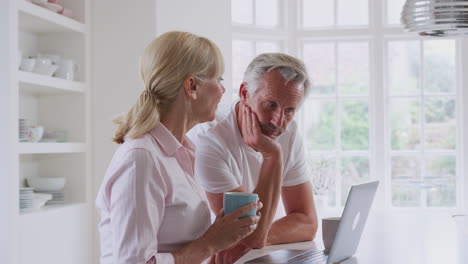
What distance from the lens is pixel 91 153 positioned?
444 cm

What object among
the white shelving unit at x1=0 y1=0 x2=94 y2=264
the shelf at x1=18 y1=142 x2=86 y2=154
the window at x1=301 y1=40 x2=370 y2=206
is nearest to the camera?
the white shelving unit at x1=0 y1=0 x2=94 y2=264

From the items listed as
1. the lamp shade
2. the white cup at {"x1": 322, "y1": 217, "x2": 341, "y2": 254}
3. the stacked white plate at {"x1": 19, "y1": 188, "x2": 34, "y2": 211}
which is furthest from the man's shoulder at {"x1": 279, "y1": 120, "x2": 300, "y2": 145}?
the stacked white plate at {"x1": 19, "y1": 188, "x2": 34, "y2": 211}

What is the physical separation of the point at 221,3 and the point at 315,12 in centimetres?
139

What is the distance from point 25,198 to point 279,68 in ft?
7.23

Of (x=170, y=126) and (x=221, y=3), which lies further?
(x=221, y=3)

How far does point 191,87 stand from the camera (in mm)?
1688

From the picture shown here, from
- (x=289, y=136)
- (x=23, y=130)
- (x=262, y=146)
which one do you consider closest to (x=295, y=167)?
(x=289, y=136)

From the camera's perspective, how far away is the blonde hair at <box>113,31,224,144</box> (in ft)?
5.33

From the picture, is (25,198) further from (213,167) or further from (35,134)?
(213,167)

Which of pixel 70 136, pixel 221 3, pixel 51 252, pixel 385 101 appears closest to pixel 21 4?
pixel 70 136

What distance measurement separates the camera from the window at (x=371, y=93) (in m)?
6.11

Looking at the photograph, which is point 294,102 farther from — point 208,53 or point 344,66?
point 344,66

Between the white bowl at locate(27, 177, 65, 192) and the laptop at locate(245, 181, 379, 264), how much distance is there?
8.47 ft

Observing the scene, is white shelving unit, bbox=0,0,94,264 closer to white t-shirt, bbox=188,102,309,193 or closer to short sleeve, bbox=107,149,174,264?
white t-shirt, bbox=188,102,309,193
